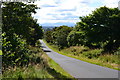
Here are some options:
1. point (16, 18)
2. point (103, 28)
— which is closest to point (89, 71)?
point (16, 18)

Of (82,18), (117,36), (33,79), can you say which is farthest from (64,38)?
(33,79)

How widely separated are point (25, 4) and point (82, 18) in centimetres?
1748

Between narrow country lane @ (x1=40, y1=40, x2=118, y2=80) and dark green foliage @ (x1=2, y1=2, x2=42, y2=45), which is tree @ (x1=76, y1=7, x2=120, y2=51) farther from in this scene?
dark green foliage @ (x1=2, y1=2, x2=42, y2=45)

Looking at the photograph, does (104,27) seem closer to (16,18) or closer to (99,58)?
(99,58)

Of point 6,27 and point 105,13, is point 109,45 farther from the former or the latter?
point 6,27

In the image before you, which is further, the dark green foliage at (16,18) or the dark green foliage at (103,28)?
the dark green foliage at (103,28)

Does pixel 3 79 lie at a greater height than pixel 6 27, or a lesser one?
lesser

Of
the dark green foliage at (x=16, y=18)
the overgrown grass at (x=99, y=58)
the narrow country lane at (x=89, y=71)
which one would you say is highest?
the dark green foliage at (x=16, y=18)

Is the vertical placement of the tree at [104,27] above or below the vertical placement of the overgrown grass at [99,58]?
above

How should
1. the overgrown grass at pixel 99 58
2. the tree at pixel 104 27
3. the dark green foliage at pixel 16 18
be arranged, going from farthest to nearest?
the tree at pixel 104 27 → the overgrown grass at pixel 99 58 → the dark green foliage at pixel 16 18

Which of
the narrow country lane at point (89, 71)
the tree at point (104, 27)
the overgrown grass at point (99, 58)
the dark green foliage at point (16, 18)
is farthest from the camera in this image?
the tree at point (104, 27)

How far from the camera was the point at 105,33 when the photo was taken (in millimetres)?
31219

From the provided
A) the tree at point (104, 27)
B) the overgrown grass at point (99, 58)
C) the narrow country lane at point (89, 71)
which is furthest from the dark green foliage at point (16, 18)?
the tree at point (104, 27)

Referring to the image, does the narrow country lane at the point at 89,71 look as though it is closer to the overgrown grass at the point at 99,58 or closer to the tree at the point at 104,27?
the overgrown grass at the point at 99,58
